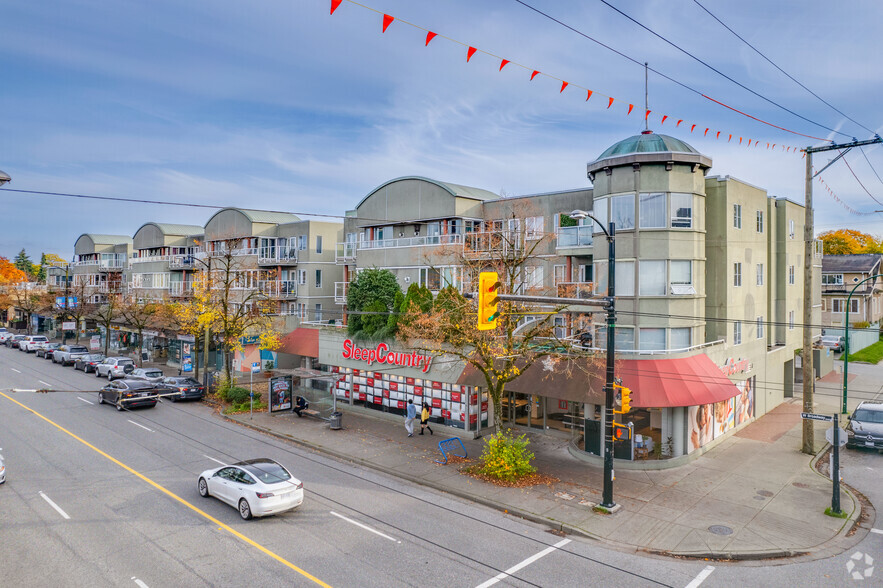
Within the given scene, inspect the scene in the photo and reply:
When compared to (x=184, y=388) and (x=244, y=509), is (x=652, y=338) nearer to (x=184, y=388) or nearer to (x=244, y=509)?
(x=244, y=509)

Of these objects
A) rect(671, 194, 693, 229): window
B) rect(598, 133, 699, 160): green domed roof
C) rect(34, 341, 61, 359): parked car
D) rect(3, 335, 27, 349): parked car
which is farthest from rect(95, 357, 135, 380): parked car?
rect(671, 194, 693, 229): window

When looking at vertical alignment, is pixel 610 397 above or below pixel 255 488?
above

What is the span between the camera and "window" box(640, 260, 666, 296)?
71.5ft

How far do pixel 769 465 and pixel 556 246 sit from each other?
1254 centimetres

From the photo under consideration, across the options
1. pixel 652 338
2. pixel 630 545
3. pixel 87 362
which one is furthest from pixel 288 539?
pixel 87 362

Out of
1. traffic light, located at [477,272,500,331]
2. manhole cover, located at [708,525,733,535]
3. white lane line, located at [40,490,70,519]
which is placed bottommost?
manhole cover, located at [708,525,733,535]

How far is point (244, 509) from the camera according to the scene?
49.5 ft

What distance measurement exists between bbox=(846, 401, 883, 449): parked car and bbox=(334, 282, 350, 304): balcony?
28.3m

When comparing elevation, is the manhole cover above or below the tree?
below

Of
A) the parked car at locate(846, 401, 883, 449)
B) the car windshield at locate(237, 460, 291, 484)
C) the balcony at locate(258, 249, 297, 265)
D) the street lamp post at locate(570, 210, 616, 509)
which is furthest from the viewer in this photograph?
the balcony at locate(258, 249, 297, 265)

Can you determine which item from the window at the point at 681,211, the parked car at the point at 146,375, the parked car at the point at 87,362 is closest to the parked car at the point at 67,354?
the parked car at the point at 87,362

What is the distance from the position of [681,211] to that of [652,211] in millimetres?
1187

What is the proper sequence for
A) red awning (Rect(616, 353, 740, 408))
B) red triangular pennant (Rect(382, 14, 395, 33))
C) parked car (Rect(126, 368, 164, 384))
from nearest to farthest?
red triangular pennant (Rect(382, 14, 395, 33)) → red awning (Rect(616, 353, 740, 408)) → parked car (Rect(126, 368, 164, 384))

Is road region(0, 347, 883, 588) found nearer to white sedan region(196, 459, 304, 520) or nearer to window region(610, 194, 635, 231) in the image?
white sedan region(196, 459, 304, 520)
